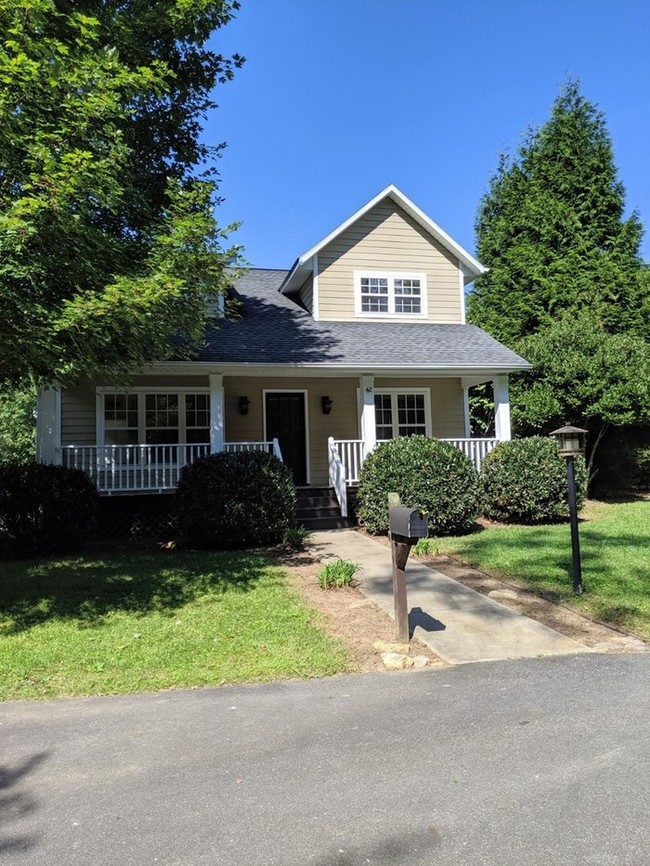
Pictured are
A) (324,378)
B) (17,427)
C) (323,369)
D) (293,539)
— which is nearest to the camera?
(293,539)

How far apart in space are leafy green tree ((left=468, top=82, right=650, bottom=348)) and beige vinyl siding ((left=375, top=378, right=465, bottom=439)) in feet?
19.8

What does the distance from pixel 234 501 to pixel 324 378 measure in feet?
18.1

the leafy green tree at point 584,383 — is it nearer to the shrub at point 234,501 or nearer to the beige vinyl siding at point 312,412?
the beige vinyl siding at point 312,412

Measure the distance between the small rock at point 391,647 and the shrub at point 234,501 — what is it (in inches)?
184

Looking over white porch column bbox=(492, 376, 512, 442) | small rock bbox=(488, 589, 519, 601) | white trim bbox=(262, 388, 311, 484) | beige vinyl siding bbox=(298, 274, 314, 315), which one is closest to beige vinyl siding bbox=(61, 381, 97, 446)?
white trim bbox=(262, 388, 311, 484)

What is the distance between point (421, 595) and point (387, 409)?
8.24 m

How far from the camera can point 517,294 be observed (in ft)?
65.5

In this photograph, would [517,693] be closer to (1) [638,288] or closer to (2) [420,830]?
(2) [420,830]

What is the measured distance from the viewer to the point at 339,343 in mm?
13141

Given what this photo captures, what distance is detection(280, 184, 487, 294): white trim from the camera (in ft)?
46.8

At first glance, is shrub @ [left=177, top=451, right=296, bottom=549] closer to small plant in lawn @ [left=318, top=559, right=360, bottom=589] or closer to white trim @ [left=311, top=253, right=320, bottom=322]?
small plant in lawn @ [left=318, top=559, right=360, bottom=589]

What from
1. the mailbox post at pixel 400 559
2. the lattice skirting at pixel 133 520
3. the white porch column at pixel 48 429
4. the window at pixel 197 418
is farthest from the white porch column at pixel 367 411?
the mailbox post at pixel 400 559

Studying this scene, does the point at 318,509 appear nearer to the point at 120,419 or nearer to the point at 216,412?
the point at 216,412

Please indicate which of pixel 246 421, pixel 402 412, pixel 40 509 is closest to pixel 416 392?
pixel 402 412
